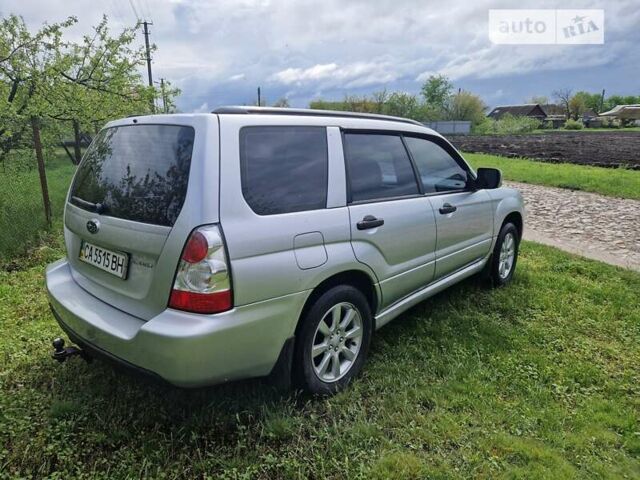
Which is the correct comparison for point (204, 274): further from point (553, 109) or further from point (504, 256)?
point (553, 109)

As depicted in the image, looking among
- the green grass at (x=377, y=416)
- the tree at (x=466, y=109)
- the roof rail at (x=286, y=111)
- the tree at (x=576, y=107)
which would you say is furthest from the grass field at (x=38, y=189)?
the tree at (x=576, y=107)

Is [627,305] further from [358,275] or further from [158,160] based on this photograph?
[158,160]

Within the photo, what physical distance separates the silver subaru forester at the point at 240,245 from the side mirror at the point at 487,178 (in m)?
1.01

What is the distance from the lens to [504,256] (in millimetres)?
4734

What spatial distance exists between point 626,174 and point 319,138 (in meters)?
14.5

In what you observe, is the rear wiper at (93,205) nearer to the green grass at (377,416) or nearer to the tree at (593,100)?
the green grass at (377,416)

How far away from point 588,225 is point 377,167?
20.9 ft

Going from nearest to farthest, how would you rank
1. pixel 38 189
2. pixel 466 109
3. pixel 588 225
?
pixel 38 189 → pixel 588 225 → pixel 466 109

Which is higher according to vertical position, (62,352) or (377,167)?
(377,167)

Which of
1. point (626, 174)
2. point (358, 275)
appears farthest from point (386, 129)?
point (626, 174)

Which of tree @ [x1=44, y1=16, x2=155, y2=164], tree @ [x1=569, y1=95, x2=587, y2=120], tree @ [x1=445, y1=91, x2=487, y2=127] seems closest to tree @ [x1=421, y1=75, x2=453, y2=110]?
tree @ [x1=445, y1=91, x2=487, y2=127]

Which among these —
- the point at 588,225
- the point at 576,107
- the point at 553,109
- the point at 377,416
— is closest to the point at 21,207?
the point at 377,416

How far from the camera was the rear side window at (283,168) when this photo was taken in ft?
7.48

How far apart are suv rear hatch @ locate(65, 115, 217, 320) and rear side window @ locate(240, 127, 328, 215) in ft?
0.70
